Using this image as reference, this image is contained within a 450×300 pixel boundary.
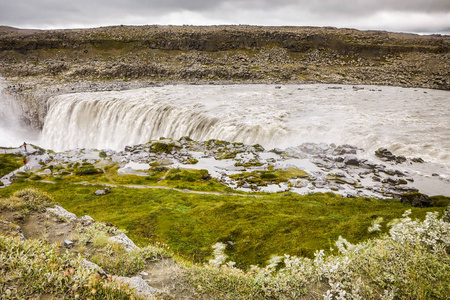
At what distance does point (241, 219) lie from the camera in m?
16.2

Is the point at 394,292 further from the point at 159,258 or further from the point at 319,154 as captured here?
the point at 319,154

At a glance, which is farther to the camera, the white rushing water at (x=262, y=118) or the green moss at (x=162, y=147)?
the green moss at (x=162, y=147)

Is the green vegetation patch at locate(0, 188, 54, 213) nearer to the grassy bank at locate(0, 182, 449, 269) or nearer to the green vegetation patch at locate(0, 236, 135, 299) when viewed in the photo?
the grassy bank at locate(0, 182, 449, 269)

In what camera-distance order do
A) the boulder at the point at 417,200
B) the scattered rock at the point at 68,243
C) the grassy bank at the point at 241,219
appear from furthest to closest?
the boulder at the point at 417,200 → the grassy bank at the point at 241,219 → the scattered rock at the point at 68,243

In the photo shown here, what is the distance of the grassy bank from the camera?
12.0m

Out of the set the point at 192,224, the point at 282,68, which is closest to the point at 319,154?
the point at 192,224

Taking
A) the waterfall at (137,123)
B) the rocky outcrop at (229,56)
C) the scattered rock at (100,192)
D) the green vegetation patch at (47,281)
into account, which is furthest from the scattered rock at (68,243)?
the rocky outcrop at (229,56)

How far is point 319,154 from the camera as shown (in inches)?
1238

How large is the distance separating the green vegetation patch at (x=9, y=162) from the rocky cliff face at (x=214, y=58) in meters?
35.2

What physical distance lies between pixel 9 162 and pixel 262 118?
37.7 metres

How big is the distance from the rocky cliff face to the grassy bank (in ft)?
204

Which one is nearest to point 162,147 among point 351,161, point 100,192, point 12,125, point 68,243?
point 100,192

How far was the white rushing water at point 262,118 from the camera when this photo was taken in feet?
112

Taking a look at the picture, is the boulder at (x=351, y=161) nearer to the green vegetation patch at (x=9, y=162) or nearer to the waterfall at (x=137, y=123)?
the waterfall at (x=137, y=123)
